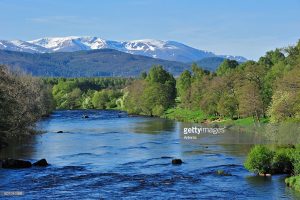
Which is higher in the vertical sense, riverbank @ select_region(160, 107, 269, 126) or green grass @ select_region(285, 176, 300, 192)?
riverbank @ select_region(160, 107, 269, 126)

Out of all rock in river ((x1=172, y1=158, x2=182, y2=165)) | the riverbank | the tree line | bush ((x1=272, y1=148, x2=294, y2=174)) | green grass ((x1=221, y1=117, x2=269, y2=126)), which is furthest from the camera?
the riverbank

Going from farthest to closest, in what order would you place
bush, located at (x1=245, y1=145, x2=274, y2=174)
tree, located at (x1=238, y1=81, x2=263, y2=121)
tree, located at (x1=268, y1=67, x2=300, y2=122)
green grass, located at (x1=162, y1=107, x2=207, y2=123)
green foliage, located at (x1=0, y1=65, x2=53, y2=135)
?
1. green grass, located at (x1=162, y1=107, x2=207, y2=123)
2. tree, located at (x1=238, y1=81, x2=263, y2=121)
3. tree, located at (x1=268, y1=67, x2=300, y2=122)
4. green foliage, located at (x1=0, y1=65, x2=53, y2=135)
5. bush, located at (x1=245, y1=145, x2=274, y2=174)

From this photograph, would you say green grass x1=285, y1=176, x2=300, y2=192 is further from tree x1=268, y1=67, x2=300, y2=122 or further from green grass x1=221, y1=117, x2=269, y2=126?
green grass x1=221, y1=117, x2=269, y2=126

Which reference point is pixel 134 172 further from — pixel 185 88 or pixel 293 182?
pixel 185 88

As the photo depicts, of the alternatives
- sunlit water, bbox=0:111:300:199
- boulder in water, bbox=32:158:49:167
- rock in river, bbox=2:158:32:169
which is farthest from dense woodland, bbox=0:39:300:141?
boulder in water, bbox=32:158:49:167

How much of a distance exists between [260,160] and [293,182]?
641 centimetres

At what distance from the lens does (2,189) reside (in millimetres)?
49250

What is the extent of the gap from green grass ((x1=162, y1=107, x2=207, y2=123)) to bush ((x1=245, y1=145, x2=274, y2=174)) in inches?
3059

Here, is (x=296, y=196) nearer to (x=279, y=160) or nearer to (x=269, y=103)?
(x=279, y=160)

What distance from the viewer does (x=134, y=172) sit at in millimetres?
58656

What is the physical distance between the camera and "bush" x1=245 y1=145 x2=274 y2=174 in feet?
180

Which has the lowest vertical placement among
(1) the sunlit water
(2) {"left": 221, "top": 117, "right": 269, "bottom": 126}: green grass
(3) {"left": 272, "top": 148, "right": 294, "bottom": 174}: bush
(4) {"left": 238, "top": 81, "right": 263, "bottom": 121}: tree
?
(1) the sunlit water
